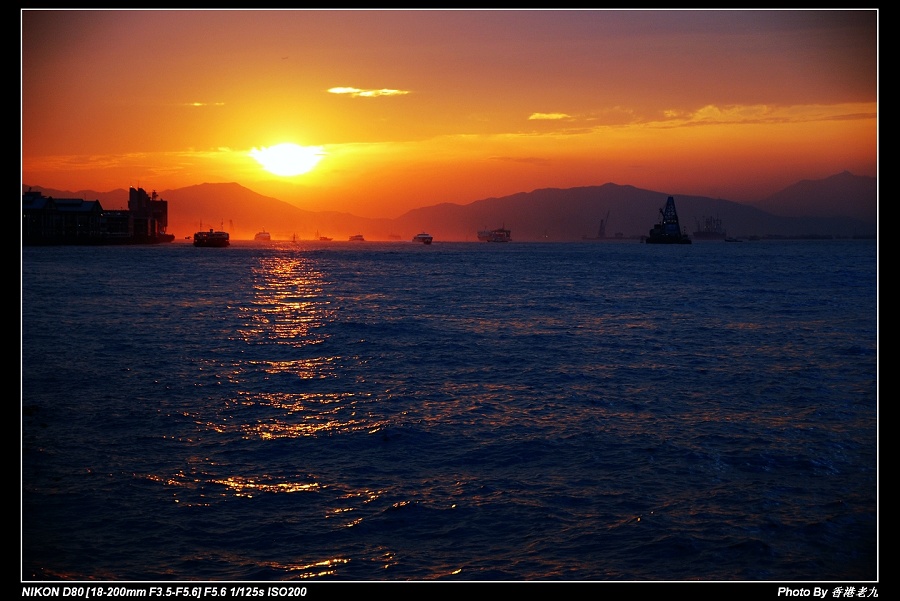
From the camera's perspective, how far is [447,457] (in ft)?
46.2

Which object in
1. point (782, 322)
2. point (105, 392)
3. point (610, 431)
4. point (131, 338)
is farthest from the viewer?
point (782, 322)

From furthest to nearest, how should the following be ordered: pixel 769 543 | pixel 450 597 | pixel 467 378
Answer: pixel 467 378 < pixel 769 543 < pixel 450 597

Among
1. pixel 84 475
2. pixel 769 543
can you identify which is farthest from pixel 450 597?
pixel 84 475

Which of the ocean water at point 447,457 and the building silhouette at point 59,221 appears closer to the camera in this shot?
the ocean water at point 447,457

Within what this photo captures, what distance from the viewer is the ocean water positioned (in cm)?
995

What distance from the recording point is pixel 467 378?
2211cm

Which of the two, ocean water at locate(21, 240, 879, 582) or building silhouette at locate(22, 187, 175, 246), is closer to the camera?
ocean water at locate(21, 240, 879, 582)

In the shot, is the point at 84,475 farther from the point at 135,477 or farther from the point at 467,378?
the point at 467,378

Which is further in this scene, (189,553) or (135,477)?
(135,477)

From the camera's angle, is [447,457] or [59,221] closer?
[447,457]

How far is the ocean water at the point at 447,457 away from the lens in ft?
32.7
